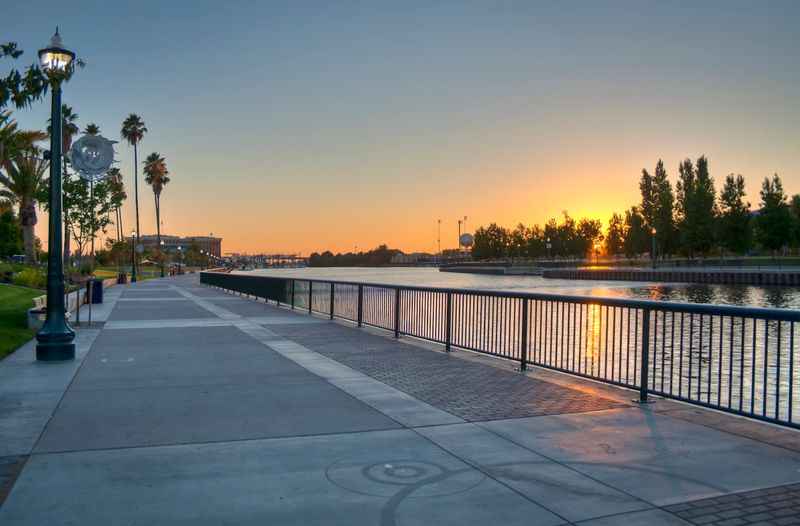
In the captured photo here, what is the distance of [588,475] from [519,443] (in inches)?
36.8

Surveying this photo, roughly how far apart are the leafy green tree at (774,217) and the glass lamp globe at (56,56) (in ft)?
303

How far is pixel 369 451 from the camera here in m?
5.78

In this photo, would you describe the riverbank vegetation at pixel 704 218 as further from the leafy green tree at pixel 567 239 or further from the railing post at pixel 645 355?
the railing post at pixel 645 355

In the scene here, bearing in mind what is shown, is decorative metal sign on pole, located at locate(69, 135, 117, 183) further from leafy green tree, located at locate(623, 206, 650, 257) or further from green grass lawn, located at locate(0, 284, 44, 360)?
leafy green tree, located at locate(623, 206, 650, 257)

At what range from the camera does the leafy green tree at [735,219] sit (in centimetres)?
9019

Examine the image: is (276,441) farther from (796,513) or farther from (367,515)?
(796,513)

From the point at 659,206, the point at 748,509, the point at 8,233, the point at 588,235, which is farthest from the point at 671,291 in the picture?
the point at 588,235

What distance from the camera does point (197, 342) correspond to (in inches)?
529

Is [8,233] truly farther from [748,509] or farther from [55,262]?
[748,509]

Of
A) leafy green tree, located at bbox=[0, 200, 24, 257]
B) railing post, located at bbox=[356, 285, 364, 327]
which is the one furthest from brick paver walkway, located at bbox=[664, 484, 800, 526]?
leafy green tree, located at bbox=[0, 200, 24, 257]

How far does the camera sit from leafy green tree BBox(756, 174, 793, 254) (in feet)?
284

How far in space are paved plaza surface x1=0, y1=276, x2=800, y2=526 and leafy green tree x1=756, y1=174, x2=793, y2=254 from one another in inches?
3529

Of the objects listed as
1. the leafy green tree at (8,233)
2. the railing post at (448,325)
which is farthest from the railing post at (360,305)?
the leafy green tree at (8,233)

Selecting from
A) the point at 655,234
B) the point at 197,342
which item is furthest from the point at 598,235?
the point at 197,342
